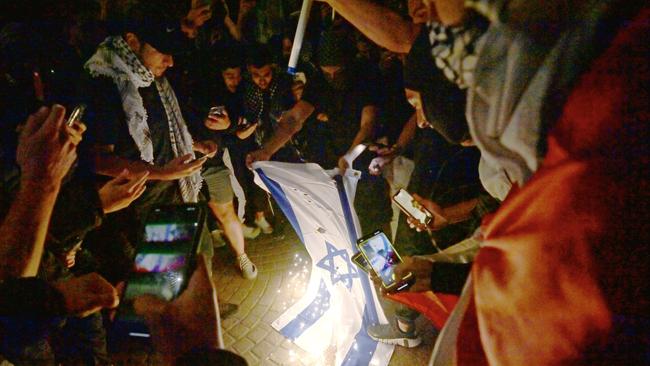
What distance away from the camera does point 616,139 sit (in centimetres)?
89

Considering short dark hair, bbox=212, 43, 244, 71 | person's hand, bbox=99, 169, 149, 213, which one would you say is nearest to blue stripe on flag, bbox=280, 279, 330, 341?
person's hand, bbox=99, 169, 149, 213

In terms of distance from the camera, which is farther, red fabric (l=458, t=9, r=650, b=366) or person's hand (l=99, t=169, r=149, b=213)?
person's hand (l=99, t=169, r=149, b=213)

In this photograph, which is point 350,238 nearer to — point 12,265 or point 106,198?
point 106,198

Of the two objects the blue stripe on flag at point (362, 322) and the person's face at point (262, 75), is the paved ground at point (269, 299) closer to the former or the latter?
the blue stripe on flag at point (362, 322)

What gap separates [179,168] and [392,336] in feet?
8.72

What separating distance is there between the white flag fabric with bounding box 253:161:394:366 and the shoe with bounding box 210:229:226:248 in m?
2.25

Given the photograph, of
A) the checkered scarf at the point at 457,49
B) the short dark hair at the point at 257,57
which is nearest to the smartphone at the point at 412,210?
the checkered scarf at the point at 457,49

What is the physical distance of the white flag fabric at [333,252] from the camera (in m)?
3.46

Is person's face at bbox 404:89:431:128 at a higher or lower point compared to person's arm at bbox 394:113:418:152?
higher

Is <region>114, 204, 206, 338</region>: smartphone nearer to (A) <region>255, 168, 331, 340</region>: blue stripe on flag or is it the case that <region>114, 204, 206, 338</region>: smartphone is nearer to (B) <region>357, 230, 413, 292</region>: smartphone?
(B) <region>357, 230, 413, 292</region>: smartphone

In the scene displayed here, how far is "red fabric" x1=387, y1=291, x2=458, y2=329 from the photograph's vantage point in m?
2.53

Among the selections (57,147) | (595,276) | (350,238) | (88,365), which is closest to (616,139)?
(595,276)

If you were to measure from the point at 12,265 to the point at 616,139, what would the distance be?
7.33 feet

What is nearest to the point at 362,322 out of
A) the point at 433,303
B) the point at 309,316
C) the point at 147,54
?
the point at 309,316
